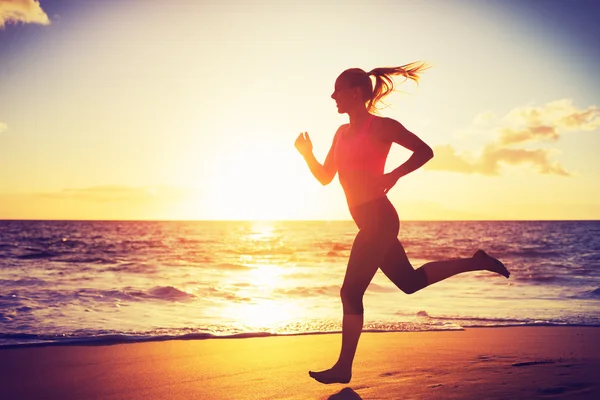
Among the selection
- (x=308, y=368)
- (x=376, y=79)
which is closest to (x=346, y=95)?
(x=376, y=79)

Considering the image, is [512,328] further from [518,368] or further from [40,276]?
[40,276]

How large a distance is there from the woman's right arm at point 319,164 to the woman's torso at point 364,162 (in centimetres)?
29

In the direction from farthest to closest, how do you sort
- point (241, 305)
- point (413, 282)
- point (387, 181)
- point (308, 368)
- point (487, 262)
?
point (241, 305) < point (308, 368) < point (487, 262) < point (413, 282) < point (387, 181)

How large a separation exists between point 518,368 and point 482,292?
7.12 metres

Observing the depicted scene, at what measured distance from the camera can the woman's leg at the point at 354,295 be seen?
152 inches

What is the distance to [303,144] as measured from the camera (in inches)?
174

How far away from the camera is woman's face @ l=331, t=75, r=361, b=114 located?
4086mm

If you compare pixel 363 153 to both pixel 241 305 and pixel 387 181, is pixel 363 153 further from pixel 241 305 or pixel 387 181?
pixel 241 305

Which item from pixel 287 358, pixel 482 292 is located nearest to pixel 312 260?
pixel 482 292

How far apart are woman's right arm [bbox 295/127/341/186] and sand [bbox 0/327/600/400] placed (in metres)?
1.54

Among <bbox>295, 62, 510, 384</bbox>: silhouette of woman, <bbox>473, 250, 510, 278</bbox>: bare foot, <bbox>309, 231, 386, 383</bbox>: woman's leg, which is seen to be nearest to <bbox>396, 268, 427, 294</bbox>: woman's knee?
<bbox>295, 62, 510, 384</bbox>: silhouette of woman

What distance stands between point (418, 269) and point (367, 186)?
742 millimetres

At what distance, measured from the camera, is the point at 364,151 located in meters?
3.90

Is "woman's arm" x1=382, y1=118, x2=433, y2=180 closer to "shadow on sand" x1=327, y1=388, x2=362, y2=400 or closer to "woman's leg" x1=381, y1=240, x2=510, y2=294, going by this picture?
"woman's leg" x1=381, y1=240, x2=510, y2=294
